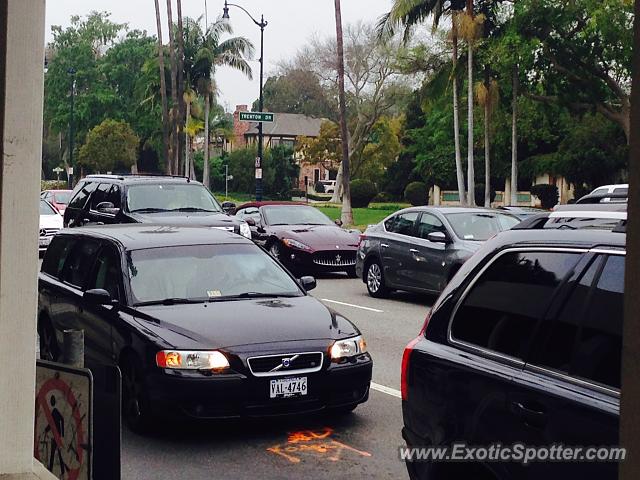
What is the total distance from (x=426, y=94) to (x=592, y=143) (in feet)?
33.6

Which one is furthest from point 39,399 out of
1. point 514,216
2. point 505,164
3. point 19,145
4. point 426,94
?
point 505,164

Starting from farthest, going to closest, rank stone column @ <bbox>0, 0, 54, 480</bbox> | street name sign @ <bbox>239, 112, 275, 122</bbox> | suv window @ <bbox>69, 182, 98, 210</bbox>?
1. street name sign @ <bbox>239, 112, 275, 122</bbox>
2. suv window @ <bbox>69, 182, 98, 210</bbox>
3. stone column @ <bbox>0, 0, 54, 480</bbox>

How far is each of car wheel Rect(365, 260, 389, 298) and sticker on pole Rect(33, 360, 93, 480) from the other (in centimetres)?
1232

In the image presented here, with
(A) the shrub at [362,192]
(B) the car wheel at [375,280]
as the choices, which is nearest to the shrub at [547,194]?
(A) the shrub at [362,192]

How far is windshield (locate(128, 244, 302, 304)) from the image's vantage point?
8336 millimetres

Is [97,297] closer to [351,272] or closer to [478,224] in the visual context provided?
[478,224]

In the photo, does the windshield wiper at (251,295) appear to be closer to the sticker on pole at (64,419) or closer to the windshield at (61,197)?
the sticker on pole at (64,419)

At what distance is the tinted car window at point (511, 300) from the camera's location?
13.2 feet

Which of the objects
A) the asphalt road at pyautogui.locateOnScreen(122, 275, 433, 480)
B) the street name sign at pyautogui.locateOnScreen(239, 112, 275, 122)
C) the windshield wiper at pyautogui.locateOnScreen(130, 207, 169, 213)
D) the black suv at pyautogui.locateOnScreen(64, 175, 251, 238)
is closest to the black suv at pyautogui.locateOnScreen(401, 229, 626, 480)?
the asphalt road at pyautogui.locateOnScreen(122, 275, 433, 480)

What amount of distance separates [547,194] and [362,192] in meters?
16.4

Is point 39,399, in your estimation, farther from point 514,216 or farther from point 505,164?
point 505,164

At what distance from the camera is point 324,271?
20.7 meters

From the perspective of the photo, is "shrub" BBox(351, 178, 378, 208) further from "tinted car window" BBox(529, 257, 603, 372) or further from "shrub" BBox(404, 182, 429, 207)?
"tinted car window" BBox(529, 257, 603, 372)

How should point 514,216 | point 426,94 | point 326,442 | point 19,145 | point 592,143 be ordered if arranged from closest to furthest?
1. point 19,145
2. point 326,442
3. point 514,216
4. point 426,94
5. point 592,143
